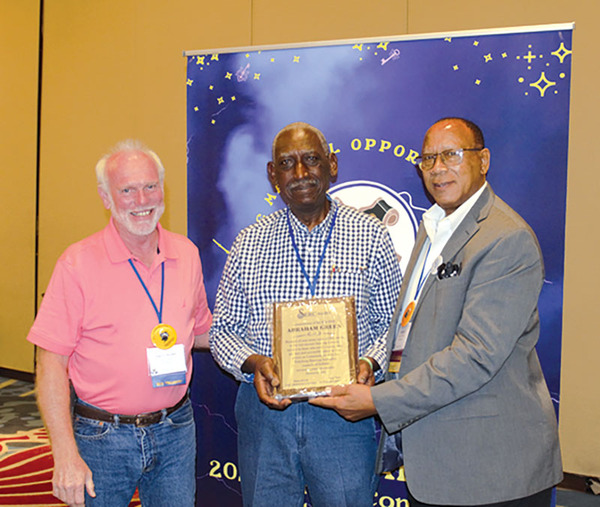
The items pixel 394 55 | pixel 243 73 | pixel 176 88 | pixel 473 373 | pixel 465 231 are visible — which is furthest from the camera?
pixel 176 88

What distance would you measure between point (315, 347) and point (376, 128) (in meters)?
1.33

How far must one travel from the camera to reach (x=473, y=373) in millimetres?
1846

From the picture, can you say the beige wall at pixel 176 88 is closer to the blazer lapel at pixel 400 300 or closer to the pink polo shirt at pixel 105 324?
the blazer lapel at pixel 400 300

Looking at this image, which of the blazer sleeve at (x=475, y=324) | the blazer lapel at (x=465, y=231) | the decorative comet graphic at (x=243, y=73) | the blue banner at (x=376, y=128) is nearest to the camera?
the blazer sleeve at (x=475, y=324)

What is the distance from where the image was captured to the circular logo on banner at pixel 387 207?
297 centimetres

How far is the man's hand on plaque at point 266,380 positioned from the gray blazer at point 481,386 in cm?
39

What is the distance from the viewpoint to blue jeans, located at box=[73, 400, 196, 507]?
6.82ft

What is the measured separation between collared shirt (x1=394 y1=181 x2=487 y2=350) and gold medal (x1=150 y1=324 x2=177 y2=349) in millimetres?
837

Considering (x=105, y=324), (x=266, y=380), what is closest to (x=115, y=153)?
(x=105, y=324)

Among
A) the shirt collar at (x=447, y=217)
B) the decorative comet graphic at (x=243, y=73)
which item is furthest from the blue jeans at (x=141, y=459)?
the decorative comet graphic at (x=243, y=73)

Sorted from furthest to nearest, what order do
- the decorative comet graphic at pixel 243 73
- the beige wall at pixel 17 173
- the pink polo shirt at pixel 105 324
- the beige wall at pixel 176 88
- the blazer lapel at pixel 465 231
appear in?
1. the beige wall at pixel 17 173
2. the beige wall at pixel 176 88
3. the decorative comet graphic at pixel 243 73
4. the pink polo shirt at pixel 105 324
5. the blazer lapel at pixel 465 231

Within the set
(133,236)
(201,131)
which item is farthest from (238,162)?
(133,236)

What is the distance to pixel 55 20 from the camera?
6762 millimetres

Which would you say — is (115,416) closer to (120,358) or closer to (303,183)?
(120,358)
